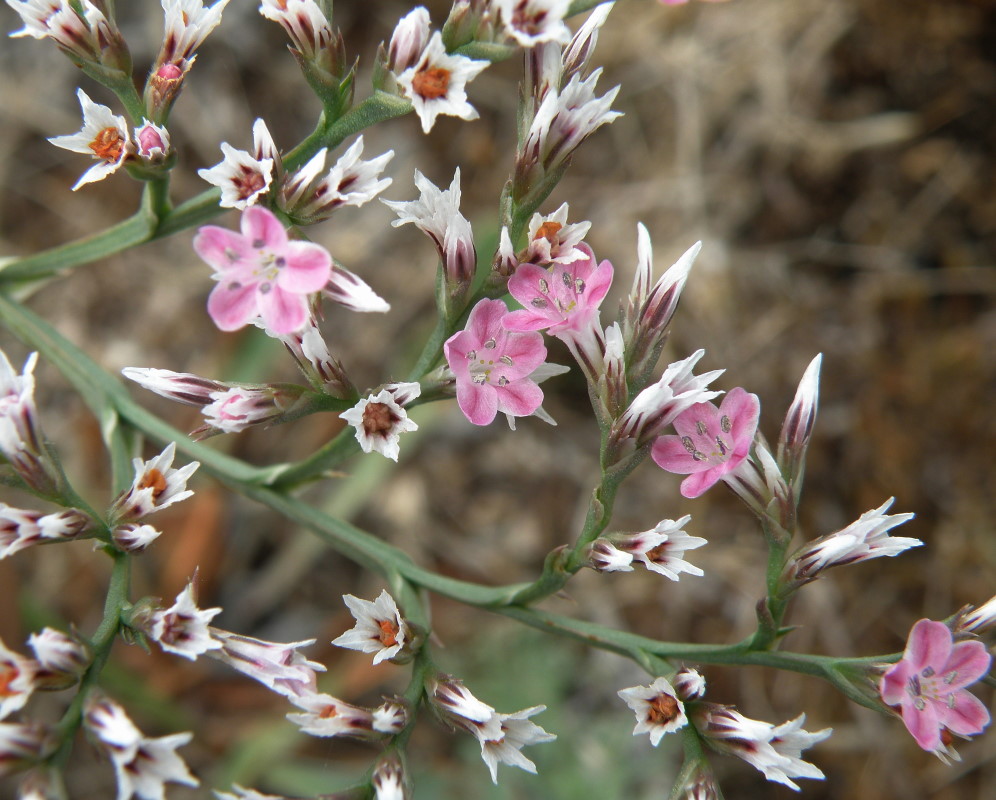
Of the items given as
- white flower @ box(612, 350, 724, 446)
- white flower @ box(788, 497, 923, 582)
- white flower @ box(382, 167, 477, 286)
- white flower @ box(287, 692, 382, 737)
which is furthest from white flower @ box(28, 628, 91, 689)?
white flower @ box(788, 497, 923, 582)

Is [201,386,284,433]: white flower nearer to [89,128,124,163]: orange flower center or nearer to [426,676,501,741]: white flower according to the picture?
[89,128,124,163]: orange flower center

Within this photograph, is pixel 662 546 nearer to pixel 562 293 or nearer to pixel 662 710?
pixel 662 710

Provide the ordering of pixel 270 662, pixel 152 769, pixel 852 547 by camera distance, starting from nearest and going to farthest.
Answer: pixel 152 769, pixel 270 662, pixel 852 547

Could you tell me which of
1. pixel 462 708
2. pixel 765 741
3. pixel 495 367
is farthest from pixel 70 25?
pixel 765 741

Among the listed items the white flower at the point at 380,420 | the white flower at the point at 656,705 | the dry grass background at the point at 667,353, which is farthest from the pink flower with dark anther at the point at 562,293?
the dry grass background at the point at 667,353

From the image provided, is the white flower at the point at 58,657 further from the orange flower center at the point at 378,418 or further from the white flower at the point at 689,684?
the white flower at the point at 689,684

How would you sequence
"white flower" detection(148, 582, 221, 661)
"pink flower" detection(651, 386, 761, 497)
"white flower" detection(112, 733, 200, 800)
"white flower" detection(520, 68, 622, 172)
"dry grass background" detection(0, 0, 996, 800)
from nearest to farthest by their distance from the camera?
"white flower" detection(112, 733, 200, 800) < "white flower" detection(148, 582, 221, 661) < "pink flower" detection(651, 386, 761, 497) < "white flower" detection(520, 68, 622, 172) < "dry grass background" detection(0, 0, 996, 800)
